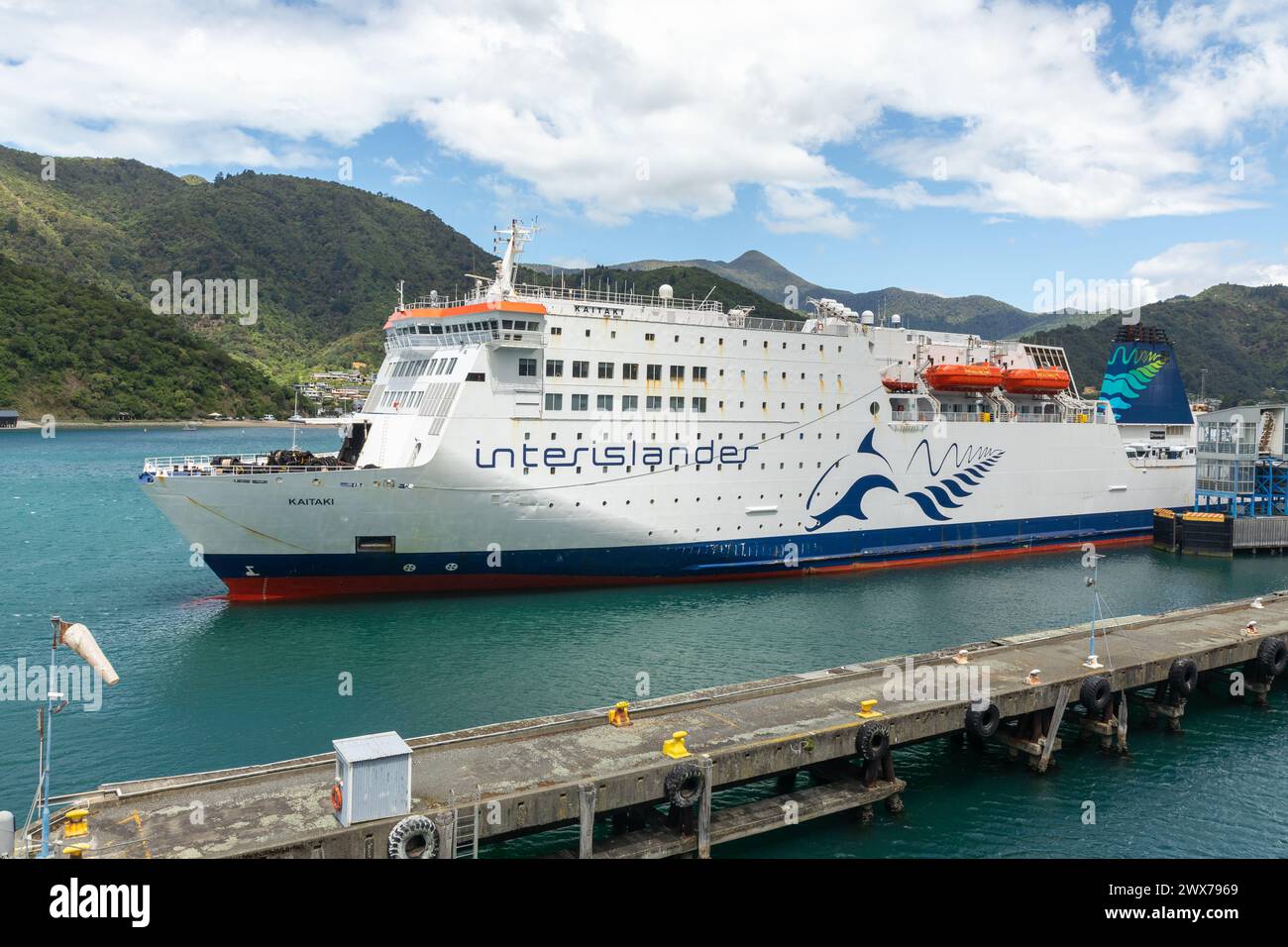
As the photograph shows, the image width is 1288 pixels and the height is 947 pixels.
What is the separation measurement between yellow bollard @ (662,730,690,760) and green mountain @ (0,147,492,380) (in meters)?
122

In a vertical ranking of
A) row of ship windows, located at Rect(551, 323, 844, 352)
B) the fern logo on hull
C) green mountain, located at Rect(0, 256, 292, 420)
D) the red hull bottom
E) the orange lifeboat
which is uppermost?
green mountain, located at Rect(0, 256, 292, 420)

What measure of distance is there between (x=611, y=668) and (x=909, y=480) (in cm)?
1542

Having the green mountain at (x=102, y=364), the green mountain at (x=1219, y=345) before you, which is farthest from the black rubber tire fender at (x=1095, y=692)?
the green mountain at (x=1219, y=345)

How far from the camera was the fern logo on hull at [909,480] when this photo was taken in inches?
1118

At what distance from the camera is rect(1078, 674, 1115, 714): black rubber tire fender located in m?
15.6

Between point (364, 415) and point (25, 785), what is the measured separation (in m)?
15.3

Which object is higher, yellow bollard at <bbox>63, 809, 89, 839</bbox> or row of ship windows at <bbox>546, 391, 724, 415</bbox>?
row of ship windows at <bbox>546, 391, 724, 415</bbox>

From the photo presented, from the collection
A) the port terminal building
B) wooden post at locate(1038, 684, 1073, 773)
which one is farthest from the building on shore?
wooden post at locate(1038, 684, 1073, 773)

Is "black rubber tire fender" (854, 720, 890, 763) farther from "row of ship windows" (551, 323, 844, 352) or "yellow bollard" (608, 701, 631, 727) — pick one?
"row of ship windows" (551, 323, 844, 352)

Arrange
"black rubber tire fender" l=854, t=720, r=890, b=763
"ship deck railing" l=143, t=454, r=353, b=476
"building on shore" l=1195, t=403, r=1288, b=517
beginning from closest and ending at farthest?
"black rubber tire fender" l=854, t=720, r=890, b=763 < "ship deck railing" l=143, t=454, r=353, b=476 < "building on shore" l=1195, t=403, r=1288, b=517

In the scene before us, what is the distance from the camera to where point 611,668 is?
18969mm
